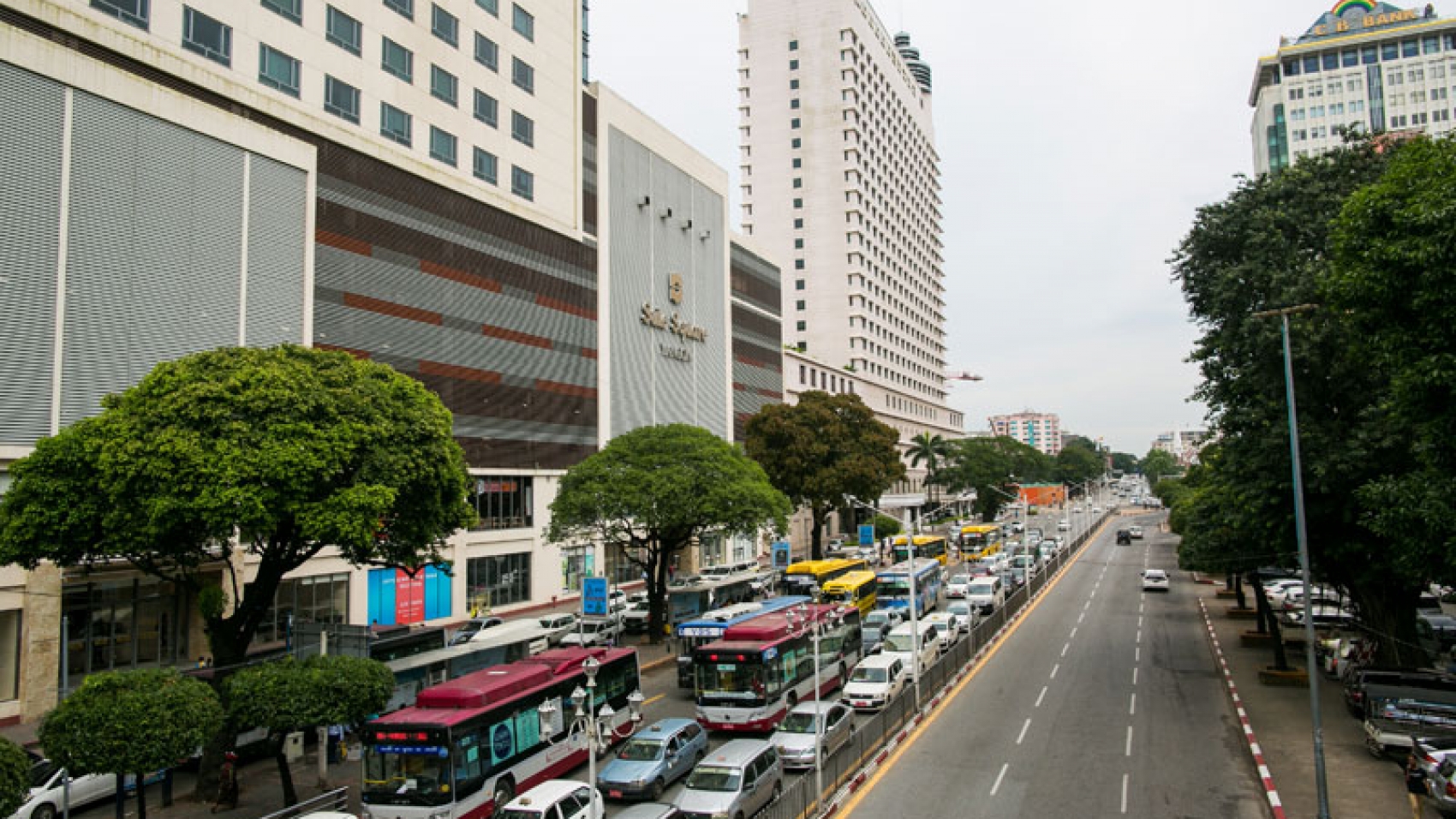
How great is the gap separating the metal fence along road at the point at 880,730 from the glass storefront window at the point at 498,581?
1021 inches

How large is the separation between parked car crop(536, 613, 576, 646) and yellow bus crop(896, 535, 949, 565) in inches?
1226

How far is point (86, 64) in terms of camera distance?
99.4 ft

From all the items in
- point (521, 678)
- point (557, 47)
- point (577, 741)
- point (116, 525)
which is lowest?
point (577, 741)

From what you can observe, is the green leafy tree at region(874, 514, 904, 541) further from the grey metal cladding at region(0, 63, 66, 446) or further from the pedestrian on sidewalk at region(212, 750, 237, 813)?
the pedestrian on sidewalk at region(212, 750, 237, 813)

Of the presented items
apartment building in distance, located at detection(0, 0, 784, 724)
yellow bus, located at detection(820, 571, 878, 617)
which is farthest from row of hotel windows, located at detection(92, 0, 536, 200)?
yellow bus, located at detection(820, 571, 878, 617)

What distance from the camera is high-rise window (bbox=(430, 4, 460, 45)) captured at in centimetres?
4719

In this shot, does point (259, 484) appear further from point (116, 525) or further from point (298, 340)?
point (298, 340)

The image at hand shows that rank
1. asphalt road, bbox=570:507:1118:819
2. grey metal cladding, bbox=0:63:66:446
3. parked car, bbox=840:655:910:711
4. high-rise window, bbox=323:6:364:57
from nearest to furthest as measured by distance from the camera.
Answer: asphalt road, bbox=570:507:1118:819
parked car, bbox=840:655:910:711
grey metal cladding, bbox=0:63:66:446
high-rise window, bbox=323:6:364:57

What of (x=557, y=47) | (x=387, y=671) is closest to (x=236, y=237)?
(x=387, y=671)

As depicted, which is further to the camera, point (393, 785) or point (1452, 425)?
point (393, 785)

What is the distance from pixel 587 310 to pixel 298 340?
72.5ft

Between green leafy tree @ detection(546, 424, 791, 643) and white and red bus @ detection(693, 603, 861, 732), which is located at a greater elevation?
green leafy tree @ detection(546, 424, 791, 643)

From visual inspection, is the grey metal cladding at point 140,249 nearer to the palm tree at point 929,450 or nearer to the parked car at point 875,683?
the parked car at point 875,683

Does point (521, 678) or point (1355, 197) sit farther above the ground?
point (1355, 197)
